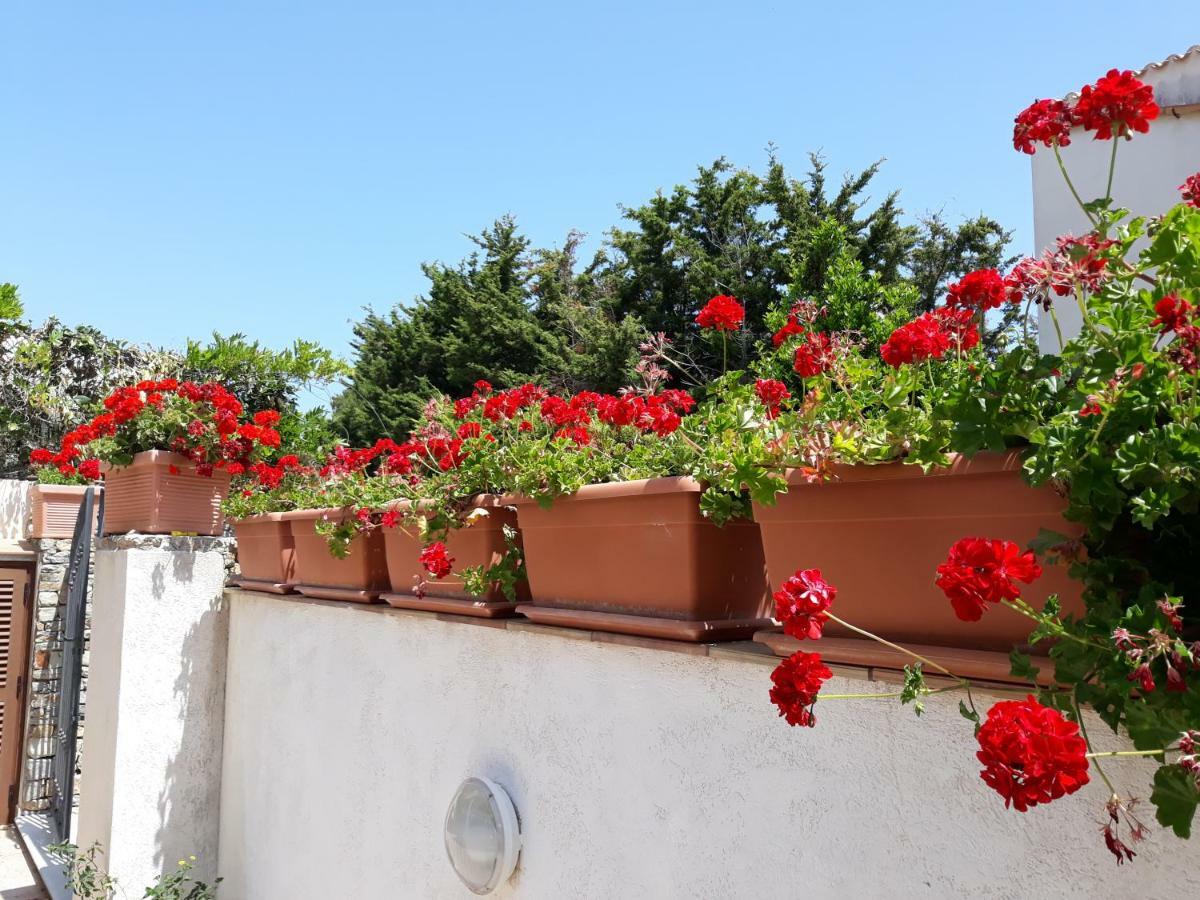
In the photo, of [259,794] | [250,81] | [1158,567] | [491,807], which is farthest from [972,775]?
[250,81]

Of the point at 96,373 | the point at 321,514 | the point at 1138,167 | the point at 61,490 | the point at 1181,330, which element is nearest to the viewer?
the point at 1181,330

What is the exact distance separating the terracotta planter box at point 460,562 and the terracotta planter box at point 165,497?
180 cm

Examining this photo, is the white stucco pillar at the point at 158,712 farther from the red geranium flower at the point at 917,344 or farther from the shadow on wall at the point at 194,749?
the red geranium flower at the point at 917,344

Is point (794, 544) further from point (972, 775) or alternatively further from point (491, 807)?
point (491, 807)

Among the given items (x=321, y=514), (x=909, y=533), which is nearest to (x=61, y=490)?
(x=321, y=514)

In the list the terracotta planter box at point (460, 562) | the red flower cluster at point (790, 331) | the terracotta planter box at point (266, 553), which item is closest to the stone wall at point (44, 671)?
the terracotta planter box at point (266, 553)

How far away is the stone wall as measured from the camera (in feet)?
23.0

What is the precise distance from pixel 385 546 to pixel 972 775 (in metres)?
1.91

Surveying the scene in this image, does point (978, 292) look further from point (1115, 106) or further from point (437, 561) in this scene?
point (437, 561)

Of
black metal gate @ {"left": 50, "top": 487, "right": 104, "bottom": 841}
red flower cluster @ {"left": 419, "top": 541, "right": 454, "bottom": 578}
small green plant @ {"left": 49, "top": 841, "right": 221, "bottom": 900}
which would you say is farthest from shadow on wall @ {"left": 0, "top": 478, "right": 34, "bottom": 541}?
red flower cluster @ {"left": 419, "top": 541, "right": 454, "bottom": 578}

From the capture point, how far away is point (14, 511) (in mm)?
7414

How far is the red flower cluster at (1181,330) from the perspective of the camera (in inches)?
33.8

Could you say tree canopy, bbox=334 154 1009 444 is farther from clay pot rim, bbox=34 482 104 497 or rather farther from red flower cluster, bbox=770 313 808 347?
red flower cluster, bbox=770 313 808 347

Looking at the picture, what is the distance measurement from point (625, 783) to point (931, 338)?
100 cm
